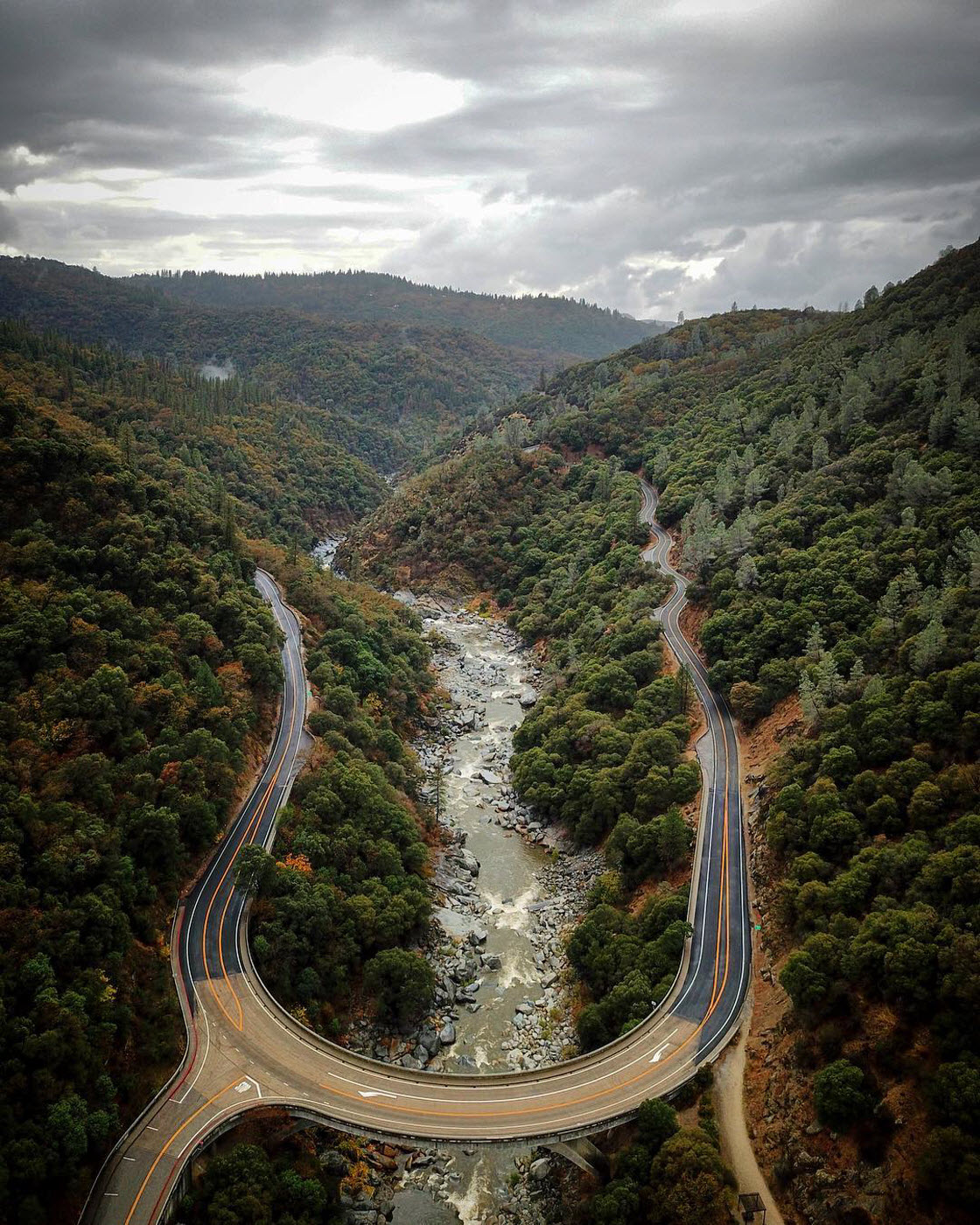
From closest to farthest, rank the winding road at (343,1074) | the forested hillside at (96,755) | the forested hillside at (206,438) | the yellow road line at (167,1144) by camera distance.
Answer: the yellow road line at (167,1144), the forested hillside at (96,755), the winding road at (343,1074), the forested hillside at (206,438)

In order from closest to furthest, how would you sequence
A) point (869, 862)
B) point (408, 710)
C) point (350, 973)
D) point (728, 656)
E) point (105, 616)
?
point (869, 862) < point (350, 973) < point (105, 616) < point (728, 656) < point (408, 710)

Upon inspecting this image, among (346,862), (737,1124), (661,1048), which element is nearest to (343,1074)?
(346,862)

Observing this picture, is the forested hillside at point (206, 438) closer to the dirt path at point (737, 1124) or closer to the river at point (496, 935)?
the river at point (496, 935)

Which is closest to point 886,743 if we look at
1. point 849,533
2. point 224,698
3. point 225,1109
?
point 849,533

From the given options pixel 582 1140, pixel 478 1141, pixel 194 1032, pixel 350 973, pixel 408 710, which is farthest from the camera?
pixel 408 710

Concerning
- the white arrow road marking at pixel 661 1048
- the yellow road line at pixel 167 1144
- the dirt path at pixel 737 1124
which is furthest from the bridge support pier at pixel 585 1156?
the yellow road line at pixel 167 1144

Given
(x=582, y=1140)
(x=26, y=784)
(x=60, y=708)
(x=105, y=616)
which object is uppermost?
(x=105, y=616)

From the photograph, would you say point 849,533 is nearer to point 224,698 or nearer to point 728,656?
point 728,656
